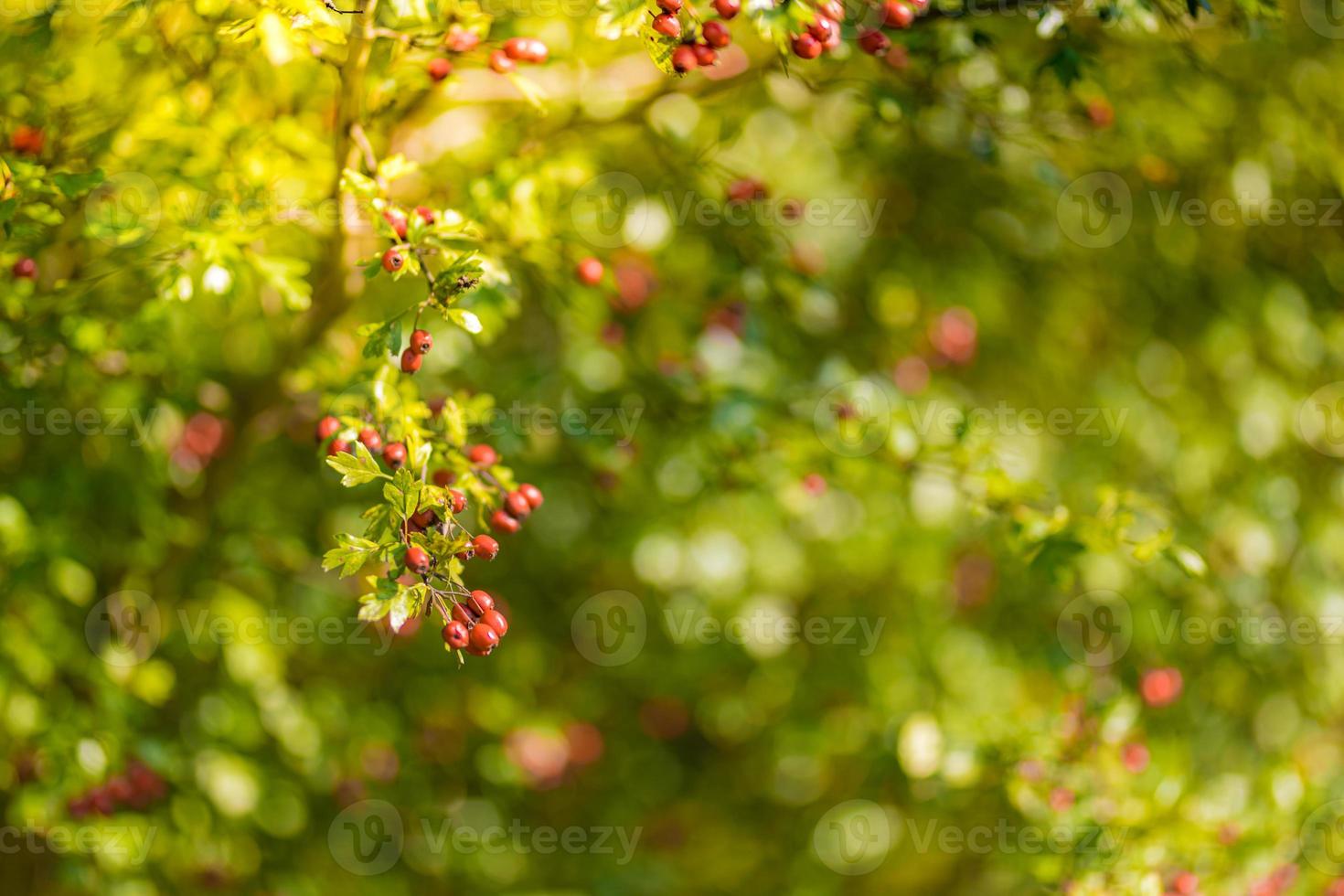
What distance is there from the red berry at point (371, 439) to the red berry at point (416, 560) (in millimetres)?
258

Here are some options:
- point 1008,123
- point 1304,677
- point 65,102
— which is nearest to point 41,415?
point 65,102

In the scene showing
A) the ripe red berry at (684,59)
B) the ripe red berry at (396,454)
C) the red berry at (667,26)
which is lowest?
the ripe red berry at (396,454)

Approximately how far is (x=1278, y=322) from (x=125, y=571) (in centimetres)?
306

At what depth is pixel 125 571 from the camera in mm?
2619

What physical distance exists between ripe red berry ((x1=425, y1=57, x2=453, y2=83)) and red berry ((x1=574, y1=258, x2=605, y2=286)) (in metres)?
0.41

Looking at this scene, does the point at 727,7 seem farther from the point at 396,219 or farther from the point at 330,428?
the point at 330,428

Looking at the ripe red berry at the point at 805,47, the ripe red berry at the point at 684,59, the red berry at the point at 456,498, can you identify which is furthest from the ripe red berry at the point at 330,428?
the ripe red berry at the point at 805,47

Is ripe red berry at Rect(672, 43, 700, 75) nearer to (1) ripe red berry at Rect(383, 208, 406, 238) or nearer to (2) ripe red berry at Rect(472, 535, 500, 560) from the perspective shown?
(1) ripe red berry at Rect(383, 208, 406, 238)

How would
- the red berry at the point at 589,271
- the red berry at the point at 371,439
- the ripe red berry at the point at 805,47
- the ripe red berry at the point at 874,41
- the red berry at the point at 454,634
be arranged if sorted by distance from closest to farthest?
the red berry at the point at 454,634, the ripe red berry at the point at 805,47, the red berry at the point at 371,439, the ripe red berry at the point at 874,41, the red berry at the point at 589,271

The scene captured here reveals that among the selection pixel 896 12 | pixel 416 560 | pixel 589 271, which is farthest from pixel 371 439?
pixel 896 12

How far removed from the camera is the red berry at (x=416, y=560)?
4.42 feet

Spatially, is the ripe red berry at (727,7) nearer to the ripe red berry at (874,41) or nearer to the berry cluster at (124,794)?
the ripe red berry at (874,41)

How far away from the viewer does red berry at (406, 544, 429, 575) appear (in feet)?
4.42

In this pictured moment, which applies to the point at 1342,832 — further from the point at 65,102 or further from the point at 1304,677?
the point at 65,102
